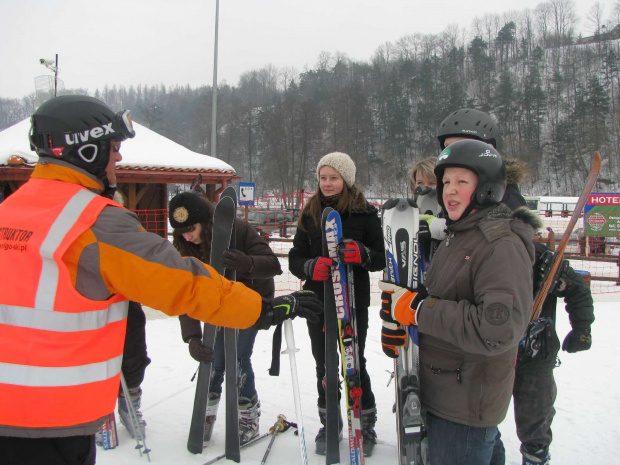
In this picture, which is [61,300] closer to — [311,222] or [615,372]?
[311,222]

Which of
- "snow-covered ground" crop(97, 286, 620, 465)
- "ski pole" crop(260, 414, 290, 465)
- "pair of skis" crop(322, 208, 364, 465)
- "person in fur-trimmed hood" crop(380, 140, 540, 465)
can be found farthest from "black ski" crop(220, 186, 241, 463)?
"person in fur-trimmed hood" crop(380, 140, 540, 465)

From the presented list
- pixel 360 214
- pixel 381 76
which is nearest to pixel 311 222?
pixel 360 214

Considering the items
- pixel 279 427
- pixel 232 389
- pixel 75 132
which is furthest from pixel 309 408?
pixel 75 132

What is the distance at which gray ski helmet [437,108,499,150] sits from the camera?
2227 mm

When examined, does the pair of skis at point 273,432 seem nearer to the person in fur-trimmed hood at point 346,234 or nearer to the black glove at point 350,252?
the person in fur-trimmed hood at point 346,234

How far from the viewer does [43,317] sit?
1.21 m

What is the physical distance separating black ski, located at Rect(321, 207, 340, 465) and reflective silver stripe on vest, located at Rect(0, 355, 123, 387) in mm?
1469

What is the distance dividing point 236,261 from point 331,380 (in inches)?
36.6

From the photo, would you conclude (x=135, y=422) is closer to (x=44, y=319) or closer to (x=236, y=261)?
(x=236, y=261)

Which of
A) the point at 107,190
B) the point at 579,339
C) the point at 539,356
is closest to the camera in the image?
the point at 107,190

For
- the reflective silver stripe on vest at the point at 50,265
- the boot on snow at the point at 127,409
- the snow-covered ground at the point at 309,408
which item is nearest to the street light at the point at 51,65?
the snow-covered ground at the point at 309,408

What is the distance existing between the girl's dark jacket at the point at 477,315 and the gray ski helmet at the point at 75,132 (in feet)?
4.23

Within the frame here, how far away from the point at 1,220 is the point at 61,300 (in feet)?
Answer: 1.02

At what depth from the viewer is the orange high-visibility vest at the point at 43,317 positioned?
1.21 metres
